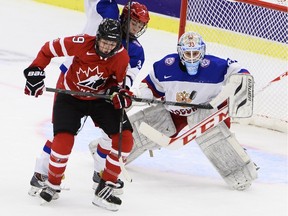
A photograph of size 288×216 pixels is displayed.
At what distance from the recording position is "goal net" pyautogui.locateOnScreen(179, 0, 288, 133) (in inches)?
215

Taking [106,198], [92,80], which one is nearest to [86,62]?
[92,80]

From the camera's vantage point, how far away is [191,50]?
13.0ft

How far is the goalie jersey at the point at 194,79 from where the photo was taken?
403cm

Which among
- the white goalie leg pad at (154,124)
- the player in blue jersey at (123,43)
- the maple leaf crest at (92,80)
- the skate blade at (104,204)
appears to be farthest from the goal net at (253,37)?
the skate blade at (104,204)

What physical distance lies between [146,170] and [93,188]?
0.53 metres

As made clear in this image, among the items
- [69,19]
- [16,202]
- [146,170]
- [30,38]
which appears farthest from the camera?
[69,19]

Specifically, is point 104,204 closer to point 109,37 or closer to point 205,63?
point 109,37

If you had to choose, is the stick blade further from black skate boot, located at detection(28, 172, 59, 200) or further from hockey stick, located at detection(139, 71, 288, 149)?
black skate boot, located at detection(28, 172, 59, 200)

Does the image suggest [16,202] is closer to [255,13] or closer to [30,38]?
[255,13]

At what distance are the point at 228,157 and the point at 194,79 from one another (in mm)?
403

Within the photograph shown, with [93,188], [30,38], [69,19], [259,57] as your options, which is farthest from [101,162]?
[69,19]

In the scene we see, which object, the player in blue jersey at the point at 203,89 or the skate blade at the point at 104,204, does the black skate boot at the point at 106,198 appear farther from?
the player in blue jersey at the point at 203,89

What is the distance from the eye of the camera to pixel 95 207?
351 cm

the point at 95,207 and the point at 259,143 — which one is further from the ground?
the point at 95,207
